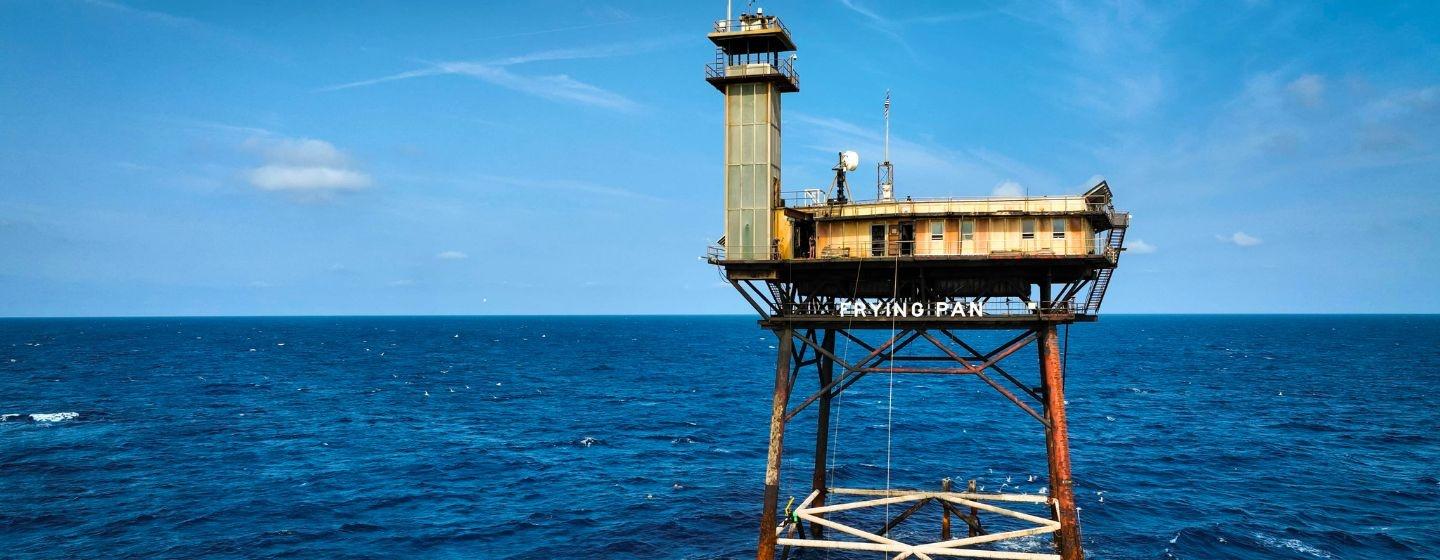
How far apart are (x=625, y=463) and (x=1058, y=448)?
34.7 metres

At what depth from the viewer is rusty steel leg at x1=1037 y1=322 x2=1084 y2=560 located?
29.8 m

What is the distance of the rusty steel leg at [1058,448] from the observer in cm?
2981

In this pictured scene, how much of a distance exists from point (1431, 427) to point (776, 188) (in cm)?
7027

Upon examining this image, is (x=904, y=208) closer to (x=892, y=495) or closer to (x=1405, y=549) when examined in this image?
(x=892, y=495)

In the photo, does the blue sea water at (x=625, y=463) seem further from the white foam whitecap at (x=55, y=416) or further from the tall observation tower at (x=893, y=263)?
the tall observation tower at (x=893, y=263)

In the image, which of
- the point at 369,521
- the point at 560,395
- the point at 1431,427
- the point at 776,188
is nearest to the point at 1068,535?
the point at 776,188

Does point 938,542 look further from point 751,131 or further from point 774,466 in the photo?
point 751,131

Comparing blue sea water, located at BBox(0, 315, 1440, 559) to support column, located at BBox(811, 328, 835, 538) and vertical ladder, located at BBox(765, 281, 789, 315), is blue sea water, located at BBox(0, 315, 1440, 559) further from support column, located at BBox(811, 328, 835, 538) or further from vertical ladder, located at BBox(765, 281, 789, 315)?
vertical ladder, located at BBox(765, 281, 789, 315)

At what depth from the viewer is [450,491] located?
51406mm

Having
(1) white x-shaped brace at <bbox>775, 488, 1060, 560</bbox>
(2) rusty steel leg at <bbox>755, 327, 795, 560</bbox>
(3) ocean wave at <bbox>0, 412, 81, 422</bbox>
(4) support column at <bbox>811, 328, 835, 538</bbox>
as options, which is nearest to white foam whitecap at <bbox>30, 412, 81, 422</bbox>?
(3) ocean wave at <bbox>0, 412, 81, 422</bbox>

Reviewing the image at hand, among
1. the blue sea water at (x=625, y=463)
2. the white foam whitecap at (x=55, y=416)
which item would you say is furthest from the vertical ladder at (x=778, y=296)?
the white foam whitecap at (x=55, y=416)

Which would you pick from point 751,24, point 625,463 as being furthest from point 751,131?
point 625,463

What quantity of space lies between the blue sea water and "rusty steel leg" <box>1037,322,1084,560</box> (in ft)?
33.1

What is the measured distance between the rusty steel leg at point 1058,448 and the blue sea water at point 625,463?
10078mm
